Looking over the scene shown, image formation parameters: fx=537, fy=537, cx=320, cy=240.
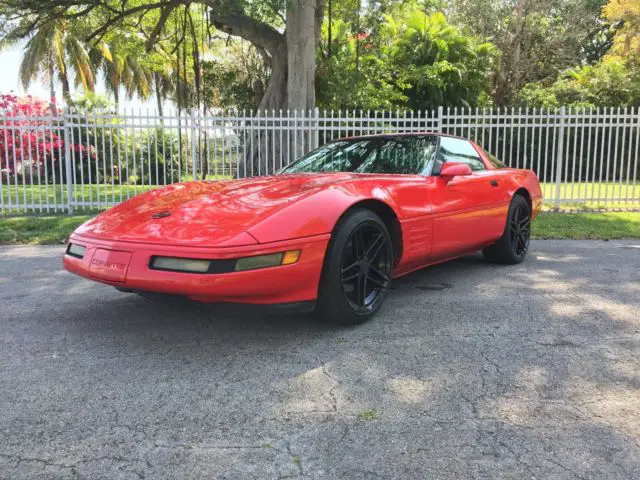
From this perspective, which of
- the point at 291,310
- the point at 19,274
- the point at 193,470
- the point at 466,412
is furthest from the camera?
the point at 19,274

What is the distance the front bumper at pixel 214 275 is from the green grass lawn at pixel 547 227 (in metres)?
4.90

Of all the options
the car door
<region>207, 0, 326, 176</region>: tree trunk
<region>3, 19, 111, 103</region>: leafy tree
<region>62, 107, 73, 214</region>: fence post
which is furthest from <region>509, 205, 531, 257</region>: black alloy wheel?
<region>3, 19, 111, 103</region>: leafy tree

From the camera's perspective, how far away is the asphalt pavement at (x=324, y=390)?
205 cm

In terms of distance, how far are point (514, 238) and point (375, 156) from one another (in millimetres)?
1964

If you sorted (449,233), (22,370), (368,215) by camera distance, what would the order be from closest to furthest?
(22,370) → (368,215) → (449,233)

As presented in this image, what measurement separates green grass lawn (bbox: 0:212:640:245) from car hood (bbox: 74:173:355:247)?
4405 millimetres

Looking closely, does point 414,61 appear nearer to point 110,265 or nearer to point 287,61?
point 287,61

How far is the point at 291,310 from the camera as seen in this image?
3170 millimetres

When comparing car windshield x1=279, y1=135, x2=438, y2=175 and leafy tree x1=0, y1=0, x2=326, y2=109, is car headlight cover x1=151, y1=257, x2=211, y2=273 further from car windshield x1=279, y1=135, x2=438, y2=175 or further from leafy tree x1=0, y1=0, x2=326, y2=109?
leafy tree x1=0, y1=0, x2=326, y2=109

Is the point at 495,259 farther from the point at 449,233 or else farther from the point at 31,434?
the point at 31,434

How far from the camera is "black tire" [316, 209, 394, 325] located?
335cm

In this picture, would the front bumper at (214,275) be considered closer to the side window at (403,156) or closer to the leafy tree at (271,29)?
the side window at (403,156)

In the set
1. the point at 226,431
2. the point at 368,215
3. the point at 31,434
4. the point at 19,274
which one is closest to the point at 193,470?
the point at 226,431

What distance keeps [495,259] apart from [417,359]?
298 centimetres
